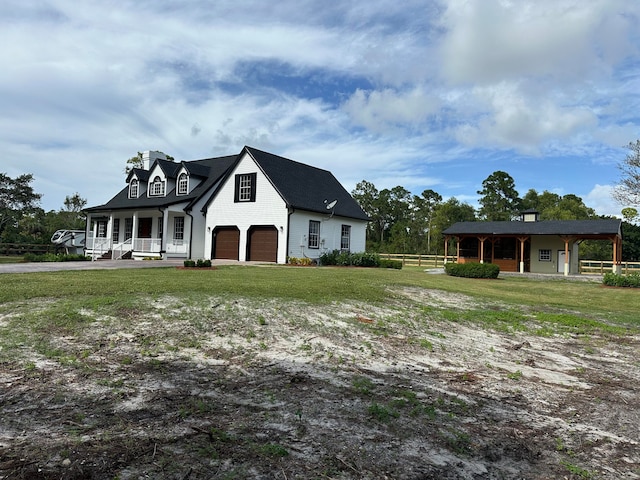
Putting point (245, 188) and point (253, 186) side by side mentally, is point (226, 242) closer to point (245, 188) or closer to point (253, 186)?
point (245, 188)

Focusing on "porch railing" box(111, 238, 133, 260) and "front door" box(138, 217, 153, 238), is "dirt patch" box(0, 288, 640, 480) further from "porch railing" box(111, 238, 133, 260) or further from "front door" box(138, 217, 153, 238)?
"front door" box(138, 217, 153, 238)

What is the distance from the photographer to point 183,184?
29.7 meters

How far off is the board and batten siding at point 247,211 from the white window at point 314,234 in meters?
2.13

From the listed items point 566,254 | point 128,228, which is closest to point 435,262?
point 566,254

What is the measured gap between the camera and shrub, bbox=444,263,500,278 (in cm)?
2186

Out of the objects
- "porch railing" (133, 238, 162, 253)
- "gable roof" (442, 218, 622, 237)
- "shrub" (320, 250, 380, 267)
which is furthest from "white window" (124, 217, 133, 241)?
"gable roof" (442, 218, 622, 237)

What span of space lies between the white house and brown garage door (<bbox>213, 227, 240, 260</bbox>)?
6 centimetres

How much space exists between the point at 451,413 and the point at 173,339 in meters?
4.00

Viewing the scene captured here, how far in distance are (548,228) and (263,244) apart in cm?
1874

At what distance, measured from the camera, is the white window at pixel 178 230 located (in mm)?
28667

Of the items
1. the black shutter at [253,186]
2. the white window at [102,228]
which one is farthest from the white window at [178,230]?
the white window at [102,228]

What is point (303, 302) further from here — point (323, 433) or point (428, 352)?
point (323, 433)

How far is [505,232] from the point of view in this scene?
30.4 metres

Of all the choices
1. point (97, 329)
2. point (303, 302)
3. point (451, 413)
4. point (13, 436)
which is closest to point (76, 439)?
point (13, 436)
